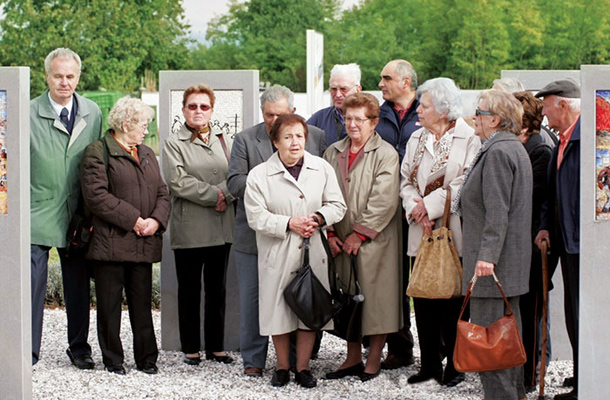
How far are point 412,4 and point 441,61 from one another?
21.6 feet

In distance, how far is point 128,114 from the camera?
6.90 metres

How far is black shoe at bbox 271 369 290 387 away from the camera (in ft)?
22.2

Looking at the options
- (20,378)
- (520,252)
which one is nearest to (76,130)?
(20,378)

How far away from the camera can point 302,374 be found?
678 centimetres

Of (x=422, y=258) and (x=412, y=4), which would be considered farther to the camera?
(x=412, y=4)

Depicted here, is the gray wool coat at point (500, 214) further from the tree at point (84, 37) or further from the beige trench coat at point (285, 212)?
Result: the tree at point (84, 37)

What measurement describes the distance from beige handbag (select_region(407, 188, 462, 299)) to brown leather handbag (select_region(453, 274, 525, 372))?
496 millimetres

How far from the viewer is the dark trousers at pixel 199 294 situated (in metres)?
7.49

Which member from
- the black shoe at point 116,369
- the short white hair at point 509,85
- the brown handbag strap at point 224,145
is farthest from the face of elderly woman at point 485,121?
the black shoe at point 116,369

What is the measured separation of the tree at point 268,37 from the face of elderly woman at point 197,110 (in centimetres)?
4536

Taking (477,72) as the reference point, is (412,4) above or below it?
above

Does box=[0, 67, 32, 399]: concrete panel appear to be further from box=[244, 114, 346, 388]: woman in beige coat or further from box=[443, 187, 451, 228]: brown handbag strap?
box=[443, 187, 451, 228]: brown handbag strap

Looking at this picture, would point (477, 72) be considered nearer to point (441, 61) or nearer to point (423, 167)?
point (441, 61)

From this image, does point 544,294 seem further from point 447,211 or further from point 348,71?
point 348,71
